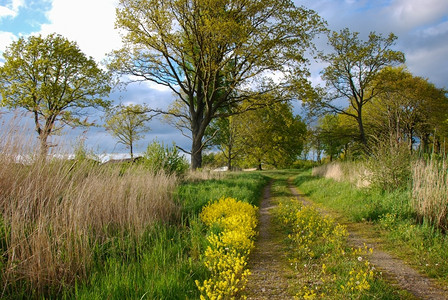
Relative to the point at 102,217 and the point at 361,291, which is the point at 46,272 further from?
the point at 361,291

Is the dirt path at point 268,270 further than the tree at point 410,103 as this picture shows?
No

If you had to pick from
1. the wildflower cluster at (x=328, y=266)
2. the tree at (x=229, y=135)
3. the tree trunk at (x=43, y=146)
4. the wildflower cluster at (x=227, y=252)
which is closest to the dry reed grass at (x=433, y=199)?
the wildflower cluster at (x=328, y=266)

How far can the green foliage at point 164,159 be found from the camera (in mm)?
13297

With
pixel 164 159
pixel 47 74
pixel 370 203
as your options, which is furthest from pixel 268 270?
pixel 47 74

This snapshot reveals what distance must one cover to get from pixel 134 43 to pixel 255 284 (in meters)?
18.1

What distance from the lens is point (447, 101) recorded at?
31.0m

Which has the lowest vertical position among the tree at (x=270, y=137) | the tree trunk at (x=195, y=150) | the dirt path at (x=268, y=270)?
the dirt path at (x=268, y=270)

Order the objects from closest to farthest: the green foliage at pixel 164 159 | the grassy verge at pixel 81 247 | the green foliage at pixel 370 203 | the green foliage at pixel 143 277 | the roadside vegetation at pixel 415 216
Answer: the green foliage at pixel 143 277, the grassy verge at pixel 81 247, the roadside vegetation at pixel 415 216, the green foliage at pixel 370 203, the green foliage at pixel 164 159

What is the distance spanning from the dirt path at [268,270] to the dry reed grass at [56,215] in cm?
222

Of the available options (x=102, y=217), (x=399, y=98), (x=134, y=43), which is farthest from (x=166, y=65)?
(x=399, y=98)

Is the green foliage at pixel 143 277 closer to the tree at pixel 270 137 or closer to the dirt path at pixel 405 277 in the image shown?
the dirt path at pixel 405 277

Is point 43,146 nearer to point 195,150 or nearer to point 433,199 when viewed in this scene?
point 433,199

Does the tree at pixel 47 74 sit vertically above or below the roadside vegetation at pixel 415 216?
above

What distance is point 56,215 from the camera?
3996 millimetres
